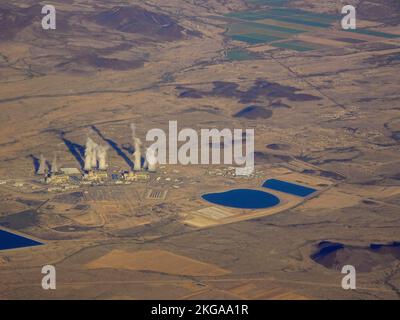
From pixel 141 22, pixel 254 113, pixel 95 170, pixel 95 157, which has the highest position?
pixel 141 22

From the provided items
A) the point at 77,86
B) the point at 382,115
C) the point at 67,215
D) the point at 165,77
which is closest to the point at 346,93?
the point at 382,115

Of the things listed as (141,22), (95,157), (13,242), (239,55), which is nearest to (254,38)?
(239,55)

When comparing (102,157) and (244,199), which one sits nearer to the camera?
(244,199)

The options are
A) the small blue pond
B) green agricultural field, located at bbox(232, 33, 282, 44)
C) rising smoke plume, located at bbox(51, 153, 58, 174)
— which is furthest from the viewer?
green agricultural field, located at bbox(232, 33, 282, 44)

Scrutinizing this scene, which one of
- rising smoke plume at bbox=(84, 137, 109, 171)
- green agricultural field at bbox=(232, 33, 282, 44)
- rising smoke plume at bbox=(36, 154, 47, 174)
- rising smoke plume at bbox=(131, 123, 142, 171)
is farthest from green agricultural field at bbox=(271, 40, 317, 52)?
rising smoke plume at bbox=(36, 154, 47, 174)

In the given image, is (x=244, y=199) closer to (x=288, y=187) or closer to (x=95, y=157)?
(x=288, y=187)

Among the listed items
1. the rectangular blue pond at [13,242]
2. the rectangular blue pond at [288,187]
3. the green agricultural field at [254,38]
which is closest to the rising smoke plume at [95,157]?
the rectangular blue pond at [288,187]

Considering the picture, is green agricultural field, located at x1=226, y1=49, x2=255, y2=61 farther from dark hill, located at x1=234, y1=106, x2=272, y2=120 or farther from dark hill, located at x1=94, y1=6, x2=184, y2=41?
dark hill, located at x1=234, y1=106, x2=272, y2=120
